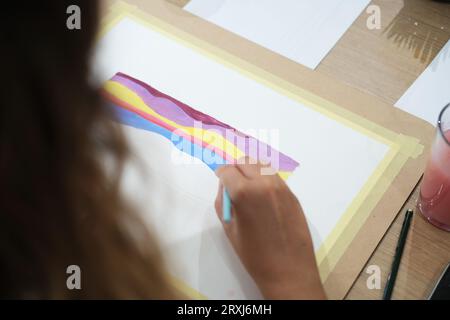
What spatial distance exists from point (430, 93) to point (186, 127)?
0.34 metres

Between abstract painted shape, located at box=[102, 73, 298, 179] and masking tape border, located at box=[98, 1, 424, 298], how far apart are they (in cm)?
9

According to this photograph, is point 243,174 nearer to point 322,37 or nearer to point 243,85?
point 243,85

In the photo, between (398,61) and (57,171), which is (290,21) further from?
(57,171)

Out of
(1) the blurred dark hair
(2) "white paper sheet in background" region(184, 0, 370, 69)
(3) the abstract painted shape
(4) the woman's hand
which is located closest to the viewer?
(1) the blurred dark hair

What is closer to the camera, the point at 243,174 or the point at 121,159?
the point at 121,159

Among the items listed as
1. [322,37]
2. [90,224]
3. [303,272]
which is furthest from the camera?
[322,37]

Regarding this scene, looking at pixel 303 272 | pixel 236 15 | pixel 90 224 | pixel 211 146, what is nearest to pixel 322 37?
pixel 236 15

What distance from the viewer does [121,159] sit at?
52 cm

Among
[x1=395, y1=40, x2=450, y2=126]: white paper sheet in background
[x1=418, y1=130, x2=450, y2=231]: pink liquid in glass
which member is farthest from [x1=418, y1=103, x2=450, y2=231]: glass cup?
[x1=395, y1=40, x2=450, y2=126]: white paper sheet in background

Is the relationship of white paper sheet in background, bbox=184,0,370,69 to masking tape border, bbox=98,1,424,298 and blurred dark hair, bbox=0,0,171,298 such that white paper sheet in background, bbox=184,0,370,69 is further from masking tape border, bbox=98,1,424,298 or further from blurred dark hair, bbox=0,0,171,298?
blurred dark hair, bbox=0,0,171,298

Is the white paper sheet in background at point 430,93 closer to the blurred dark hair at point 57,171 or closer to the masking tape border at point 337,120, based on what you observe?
the masking tape border at point 337,120

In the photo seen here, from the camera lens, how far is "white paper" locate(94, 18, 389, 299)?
26.5 inches

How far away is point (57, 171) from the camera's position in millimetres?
461
